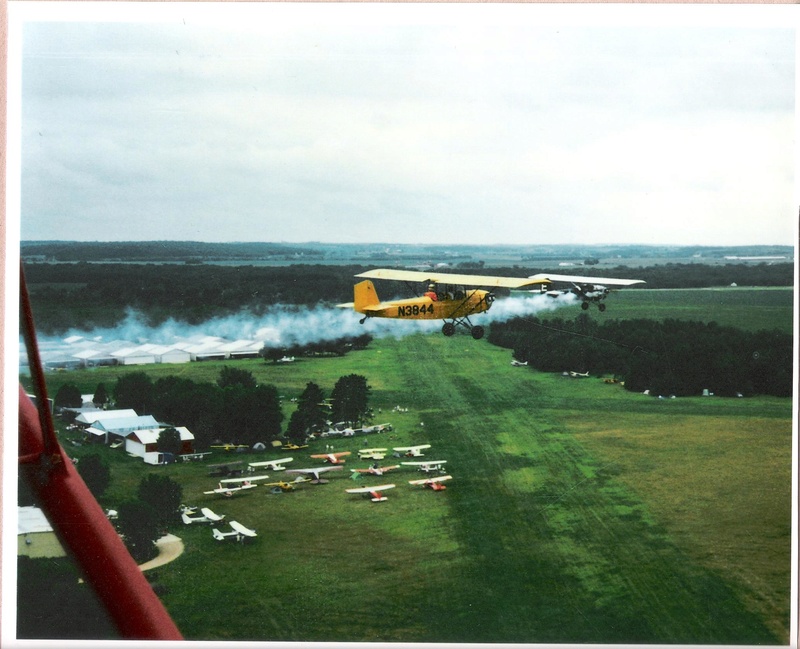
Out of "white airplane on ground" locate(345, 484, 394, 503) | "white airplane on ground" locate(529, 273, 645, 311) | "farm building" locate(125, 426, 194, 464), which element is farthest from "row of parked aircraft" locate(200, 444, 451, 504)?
"white airplane on ground" locate(529, 273, 645, 311)

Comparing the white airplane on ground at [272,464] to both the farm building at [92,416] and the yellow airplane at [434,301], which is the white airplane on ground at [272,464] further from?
the yellow airplane at [434,301]

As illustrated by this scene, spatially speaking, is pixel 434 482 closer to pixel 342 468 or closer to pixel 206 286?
pixel 342 468

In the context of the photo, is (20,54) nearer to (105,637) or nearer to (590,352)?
(105,637)

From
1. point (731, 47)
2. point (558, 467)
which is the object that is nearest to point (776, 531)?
point (558, 467)

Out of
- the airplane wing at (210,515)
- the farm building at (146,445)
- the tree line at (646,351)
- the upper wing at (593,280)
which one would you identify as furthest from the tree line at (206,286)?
the airplane wing at (210,515)

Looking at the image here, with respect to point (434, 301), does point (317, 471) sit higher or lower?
lower

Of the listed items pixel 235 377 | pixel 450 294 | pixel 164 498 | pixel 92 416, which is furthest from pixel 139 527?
pixel 450 294
